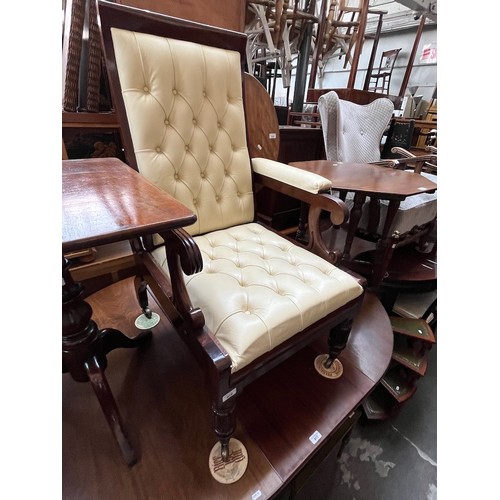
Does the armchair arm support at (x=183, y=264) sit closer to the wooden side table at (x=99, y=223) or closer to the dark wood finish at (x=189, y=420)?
the wooden side table at (x=99, y=223)

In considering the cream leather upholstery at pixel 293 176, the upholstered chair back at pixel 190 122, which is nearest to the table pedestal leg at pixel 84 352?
the upholstered chair back at pixel 190 122

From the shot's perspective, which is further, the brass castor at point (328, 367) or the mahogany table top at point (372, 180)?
the mahogany table top at point (372, 180)

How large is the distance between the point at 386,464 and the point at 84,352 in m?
1.39

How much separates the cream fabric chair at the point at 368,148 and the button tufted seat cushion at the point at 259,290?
0.72m

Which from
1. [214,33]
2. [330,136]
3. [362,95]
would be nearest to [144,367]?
[214,33]

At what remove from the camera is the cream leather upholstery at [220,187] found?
2.20 ft

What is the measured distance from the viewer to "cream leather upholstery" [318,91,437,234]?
1432mm

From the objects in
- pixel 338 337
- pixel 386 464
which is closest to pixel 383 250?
pixel 338 337

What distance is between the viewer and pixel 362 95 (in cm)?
244

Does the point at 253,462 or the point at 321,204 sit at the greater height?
the point at 321,204

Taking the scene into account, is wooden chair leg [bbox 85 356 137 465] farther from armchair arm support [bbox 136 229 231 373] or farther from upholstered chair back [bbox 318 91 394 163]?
upholstered chair back [bbox 318 91 394 163]

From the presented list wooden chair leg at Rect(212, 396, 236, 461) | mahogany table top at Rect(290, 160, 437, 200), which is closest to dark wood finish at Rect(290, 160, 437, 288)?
mahogany table top at Rect(290, 160, 437, 200)
